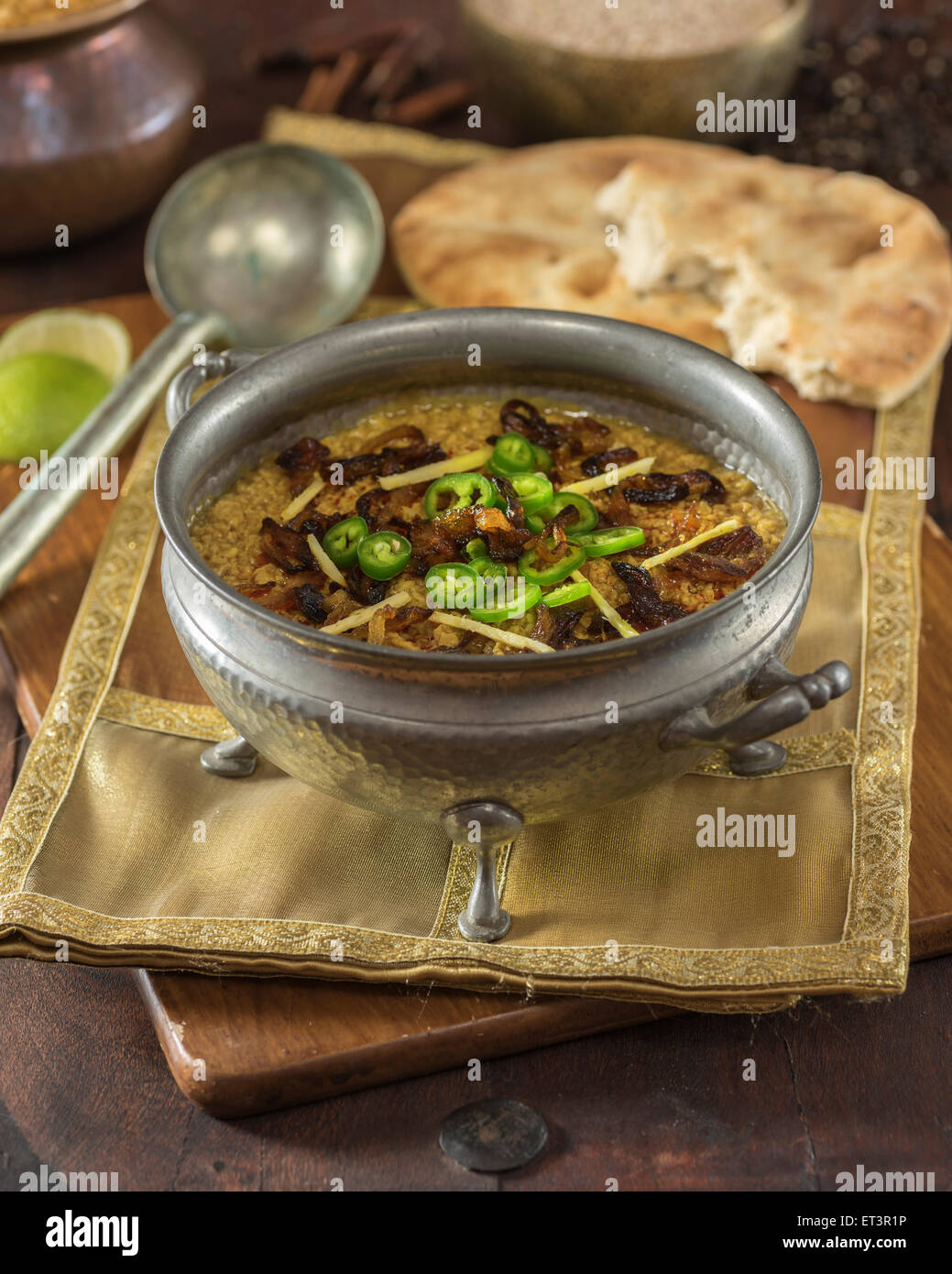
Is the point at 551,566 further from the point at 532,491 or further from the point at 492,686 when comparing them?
the point at 492,686

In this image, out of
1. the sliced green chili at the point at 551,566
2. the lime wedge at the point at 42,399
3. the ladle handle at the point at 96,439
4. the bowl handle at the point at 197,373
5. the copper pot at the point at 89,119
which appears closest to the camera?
the sliced green chili at the point at 551,566

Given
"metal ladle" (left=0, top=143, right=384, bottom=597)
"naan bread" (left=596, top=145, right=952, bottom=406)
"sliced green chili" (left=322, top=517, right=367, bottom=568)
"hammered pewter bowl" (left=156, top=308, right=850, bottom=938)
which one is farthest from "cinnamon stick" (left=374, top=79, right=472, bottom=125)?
"sliced green chili" (left=322, top=517, right=367, bottom=568)

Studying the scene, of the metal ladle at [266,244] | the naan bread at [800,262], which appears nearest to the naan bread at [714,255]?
the naan bread at [800,262]

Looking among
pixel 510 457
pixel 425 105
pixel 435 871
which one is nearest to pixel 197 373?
pixel 510 457

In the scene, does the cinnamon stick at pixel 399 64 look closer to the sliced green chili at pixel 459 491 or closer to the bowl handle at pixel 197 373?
the bowl handle at pixel 197 373

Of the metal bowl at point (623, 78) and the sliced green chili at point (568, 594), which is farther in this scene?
the metal bowl at point (623, 78)
